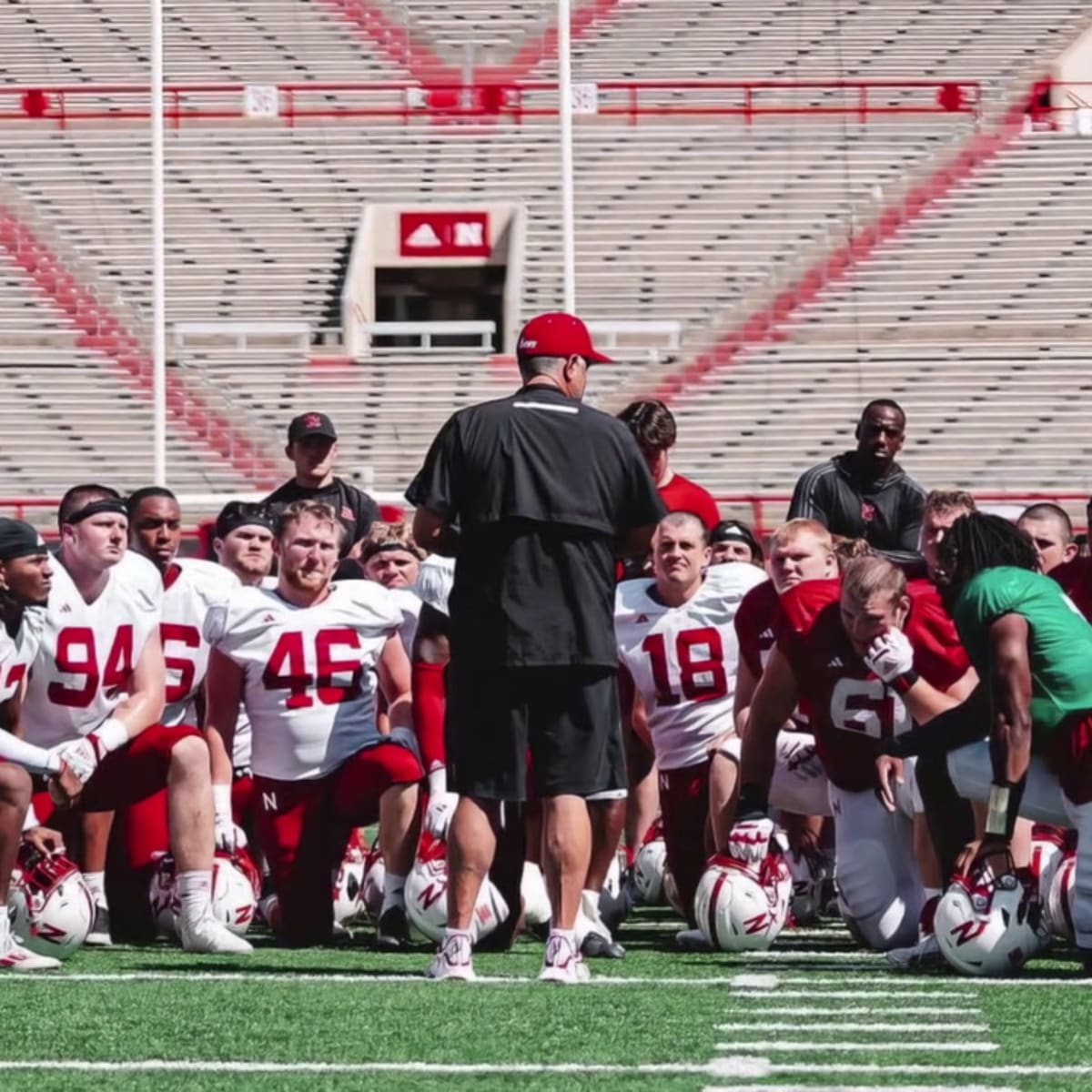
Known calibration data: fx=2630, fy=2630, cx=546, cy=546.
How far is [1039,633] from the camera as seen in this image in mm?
6117

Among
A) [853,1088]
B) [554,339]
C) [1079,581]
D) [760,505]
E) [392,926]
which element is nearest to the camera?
[853,1088]

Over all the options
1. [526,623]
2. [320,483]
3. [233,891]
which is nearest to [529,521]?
[526,623]

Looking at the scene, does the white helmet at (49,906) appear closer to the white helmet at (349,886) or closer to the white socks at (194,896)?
the white socks at (194,896)

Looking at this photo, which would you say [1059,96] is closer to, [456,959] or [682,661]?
[682,661]

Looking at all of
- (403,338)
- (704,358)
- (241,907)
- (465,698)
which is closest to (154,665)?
(241,907)

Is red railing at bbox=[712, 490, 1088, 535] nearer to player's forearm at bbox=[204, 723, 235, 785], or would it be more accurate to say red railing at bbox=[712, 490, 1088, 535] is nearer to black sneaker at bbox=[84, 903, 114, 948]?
player's forearm at bbox=[204, 723, 235, 785]

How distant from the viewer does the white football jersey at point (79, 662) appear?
23.6ft

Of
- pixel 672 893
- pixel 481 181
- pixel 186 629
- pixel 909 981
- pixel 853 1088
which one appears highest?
pixel 481 181

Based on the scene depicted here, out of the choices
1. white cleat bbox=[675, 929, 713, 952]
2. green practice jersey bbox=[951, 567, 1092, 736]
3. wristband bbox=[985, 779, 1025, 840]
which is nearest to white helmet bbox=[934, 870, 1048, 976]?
wristband bbox=[985, 779, 1025, 840]

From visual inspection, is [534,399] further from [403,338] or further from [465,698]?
[403,338]

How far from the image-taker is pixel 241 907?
7.47 meters

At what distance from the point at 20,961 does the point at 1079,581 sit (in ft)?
10.6

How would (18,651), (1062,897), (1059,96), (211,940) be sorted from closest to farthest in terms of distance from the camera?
(18,651)
(1062,897)
(211,940)
(1059,96)

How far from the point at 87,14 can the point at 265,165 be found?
4021 mm
